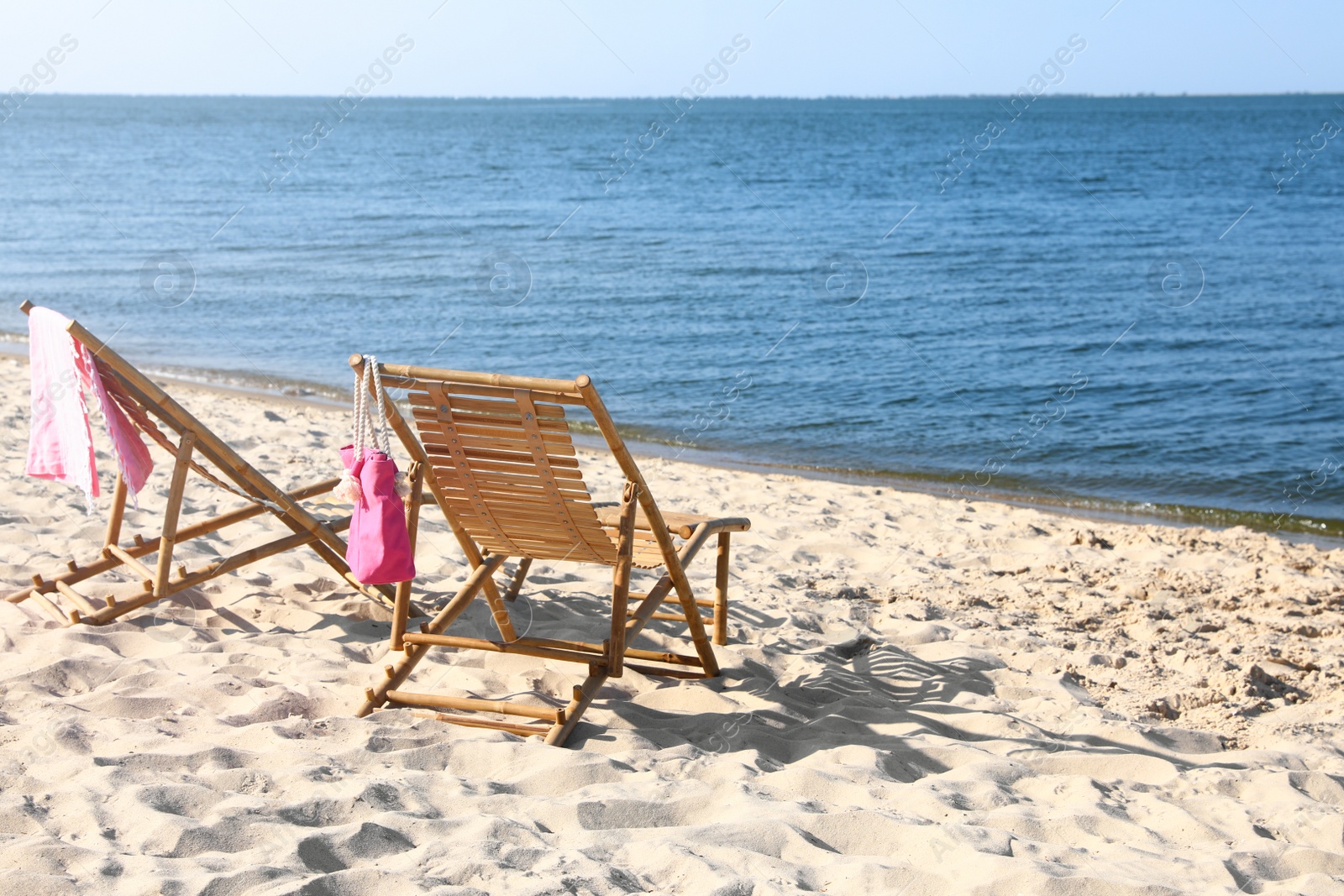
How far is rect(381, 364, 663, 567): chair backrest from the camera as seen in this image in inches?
126

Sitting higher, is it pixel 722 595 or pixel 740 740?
pixel 722 595

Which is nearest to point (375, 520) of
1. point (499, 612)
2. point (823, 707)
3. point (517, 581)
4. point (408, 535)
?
point (408, 535)

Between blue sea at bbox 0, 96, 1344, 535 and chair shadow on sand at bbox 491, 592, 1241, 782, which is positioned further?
blue sea at bbox 0, 96, 1344, 535

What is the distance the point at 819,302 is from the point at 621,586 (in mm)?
12445

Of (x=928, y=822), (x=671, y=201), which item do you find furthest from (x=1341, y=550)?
(x=671, y=201)

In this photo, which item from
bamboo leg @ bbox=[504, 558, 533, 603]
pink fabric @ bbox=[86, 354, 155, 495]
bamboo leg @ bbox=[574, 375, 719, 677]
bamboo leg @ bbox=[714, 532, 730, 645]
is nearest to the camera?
bamboo leg @ bbox=[574, 375, 719, 677]

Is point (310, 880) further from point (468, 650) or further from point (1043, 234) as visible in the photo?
point (1043, 234)

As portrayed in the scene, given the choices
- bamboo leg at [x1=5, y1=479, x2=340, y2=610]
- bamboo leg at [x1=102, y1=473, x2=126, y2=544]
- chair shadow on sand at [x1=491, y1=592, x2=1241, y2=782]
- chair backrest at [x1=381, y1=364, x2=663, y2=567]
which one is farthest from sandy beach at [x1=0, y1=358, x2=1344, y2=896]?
chair backrest at [x1=381, y1=364, x2=663, y2=567]

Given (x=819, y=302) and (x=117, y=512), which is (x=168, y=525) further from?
(x=819, y=302)

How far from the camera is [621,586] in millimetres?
3477

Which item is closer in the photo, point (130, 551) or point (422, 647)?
point (422, 647)

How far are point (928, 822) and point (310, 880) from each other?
5.24 ft

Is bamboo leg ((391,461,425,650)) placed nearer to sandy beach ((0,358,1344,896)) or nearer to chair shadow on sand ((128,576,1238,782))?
sandy beach ((0,358,1344,896))

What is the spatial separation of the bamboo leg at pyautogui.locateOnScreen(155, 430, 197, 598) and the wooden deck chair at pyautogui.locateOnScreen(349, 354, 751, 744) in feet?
3.06
